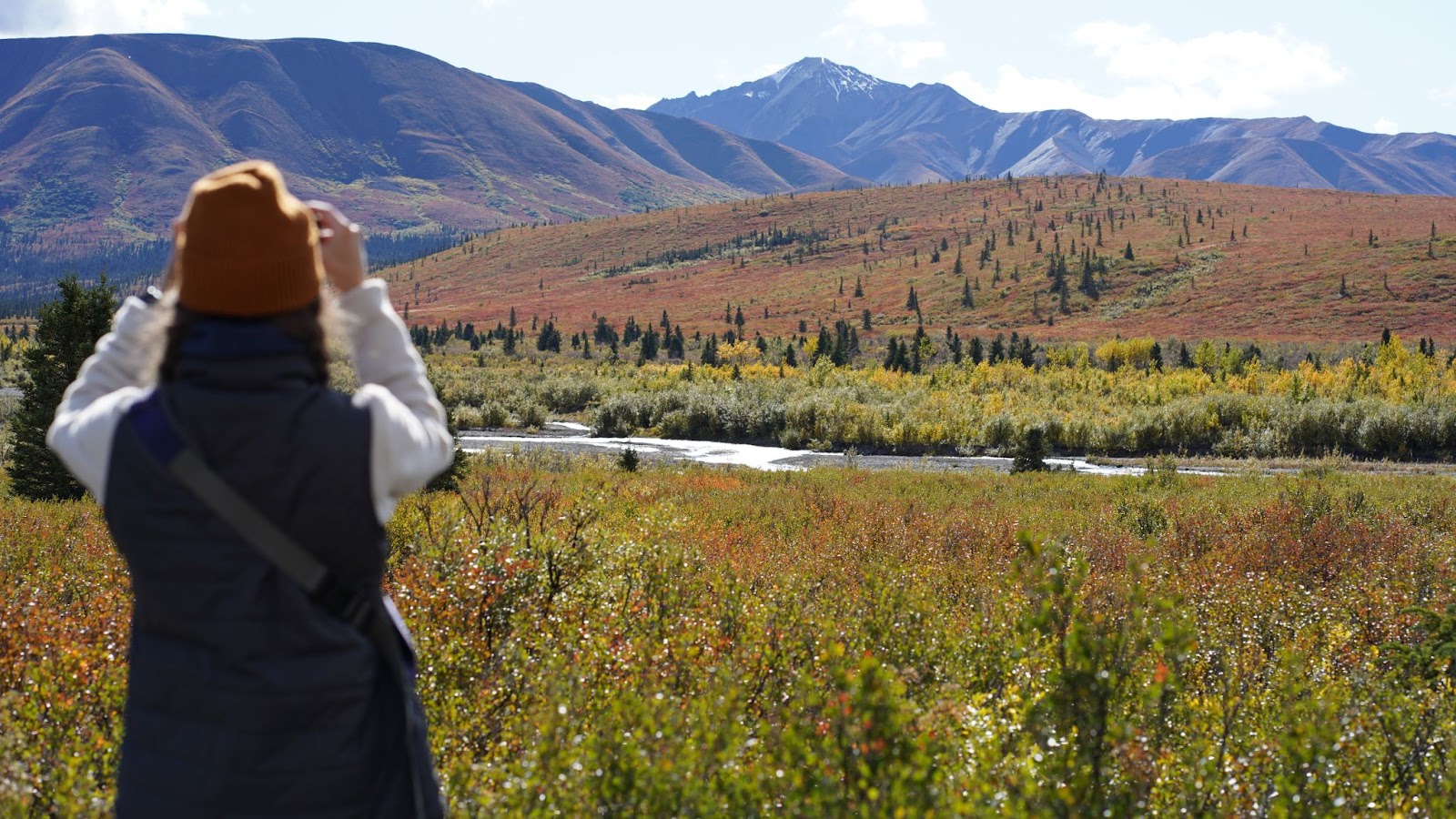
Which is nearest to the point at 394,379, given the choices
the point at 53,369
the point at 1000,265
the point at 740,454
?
the point at 53,369

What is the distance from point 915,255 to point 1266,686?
286 ft

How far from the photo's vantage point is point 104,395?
2.06 m

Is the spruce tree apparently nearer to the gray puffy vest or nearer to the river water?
the river water

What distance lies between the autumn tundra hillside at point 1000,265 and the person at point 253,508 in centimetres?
5620

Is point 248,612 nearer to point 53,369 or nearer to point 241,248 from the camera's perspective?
point 241,248

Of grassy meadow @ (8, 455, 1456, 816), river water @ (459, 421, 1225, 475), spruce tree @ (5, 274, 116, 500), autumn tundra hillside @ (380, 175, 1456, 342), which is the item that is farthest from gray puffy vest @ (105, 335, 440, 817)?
autumn tundra hillside @ (380, 175, 1456, 342)

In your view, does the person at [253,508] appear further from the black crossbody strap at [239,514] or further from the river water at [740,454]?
the river water at [740,454]

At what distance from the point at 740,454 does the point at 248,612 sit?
2480cm

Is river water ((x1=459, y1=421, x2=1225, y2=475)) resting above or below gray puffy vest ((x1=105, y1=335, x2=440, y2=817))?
below

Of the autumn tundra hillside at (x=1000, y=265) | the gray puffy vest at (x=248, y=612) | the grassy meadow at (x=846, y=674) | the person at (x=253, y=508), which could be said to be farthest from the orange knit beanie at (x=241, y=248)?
the autumn tundra hillside at (x=1000, y=265)

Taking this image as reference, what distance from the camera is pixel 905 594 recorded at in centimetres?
489

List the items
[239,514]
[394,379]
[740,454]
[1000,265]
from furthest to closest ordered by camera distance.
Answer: [1000,265] → [740,454] → [394,379] → [239,514]

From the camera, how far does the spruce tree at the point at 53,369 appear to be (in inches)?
532

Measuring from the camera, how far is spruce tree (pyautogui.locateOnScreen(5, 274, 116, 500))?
13.5m
